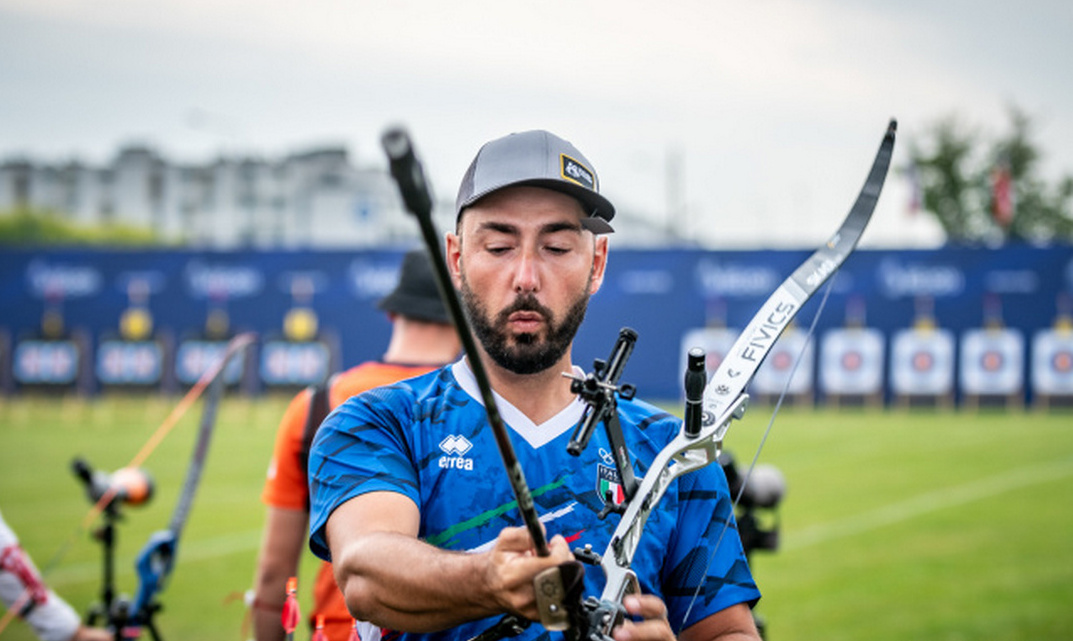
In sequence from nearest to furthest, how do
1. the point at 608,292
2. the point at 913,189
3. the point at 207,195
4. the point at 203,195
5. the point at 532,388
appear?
the point at 532,388, the point at 608,292, the point at 913,189, the point at 207,195, the point at 203,195

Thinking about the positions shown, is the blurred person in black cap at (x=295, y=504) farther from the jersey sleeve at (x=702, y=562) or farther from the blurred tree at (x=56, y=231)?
the blurred tree at (x=56, y=231)

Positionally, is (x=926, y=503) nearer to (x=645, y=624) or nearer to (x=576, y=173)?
(x=576, y=173)

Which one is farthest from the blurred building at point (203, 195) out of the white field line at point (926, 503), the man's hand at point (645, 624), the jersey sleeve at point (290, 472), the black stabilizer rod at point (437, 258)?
the black stabilizer rod at point (437, 258)

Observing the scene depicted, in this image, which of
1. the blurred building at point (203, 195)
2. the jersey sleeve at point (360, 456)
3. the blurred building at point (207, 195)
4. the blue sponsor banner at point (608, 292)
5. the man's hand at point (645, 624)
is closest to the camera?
the man's hand at point (645, 624)

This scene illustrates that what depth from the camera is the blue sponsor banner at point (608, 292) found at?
79.8 feet

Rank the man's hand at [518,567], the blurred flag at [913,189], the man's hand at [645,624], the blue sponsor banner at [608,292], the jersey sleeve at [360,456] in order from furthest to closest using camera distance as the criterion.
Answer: the blurred flag at [913,189] < the blue sponsor banner at [608,292] < the jersey sleeve at [360,456] < the man's hand at [645,624] < the man's hand at [518,567]

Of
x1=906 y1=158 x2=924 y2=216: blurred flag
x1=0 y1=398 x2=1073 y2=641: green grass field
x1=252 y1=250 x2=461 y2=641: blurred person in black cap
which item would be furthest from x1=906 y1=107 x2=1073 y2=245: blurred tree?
x1=252 y1=250 x2=461 y2=641: blurred person in black cap

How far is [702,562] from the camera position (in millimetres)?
2055

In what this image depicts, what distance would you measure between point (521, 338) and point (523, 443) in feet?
0.64

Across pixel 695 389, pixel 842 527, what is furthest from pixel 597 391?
pixel 842 527

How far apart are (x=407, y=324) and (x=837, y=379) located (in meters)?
23.1

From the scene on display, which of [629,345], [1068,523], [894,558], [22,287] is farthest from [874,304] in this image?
[629,345]

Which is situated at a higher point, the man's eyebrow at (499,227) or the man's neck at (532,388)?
the man's eyebrow at (499,227)

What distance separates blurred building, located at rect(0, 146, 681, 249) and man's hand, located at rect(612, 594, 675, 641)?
5305 cm
